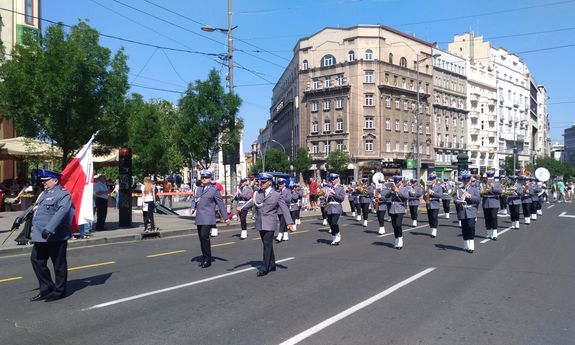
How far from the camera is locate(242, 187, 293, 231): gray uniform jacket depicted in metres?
9.70

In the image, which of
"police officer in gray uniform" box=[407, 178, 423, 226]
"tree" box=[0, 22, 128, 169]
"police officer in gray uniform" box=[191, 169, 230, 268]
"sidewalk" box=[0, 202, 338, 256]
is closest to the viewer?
"police officer in gray uniform" box=[191, 169, 230, 268]

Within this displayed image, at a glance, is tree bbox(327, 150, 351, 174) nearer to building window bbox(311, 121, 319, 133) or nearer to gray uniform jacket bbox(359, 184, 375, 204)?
building window bbox(311, 121, 319, 133)

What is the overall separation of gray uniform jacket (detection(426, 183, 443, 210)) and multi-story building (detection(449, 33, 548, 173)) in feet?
218

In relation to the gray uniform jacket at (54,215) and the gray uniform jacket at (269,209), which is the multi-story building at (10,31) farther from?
the gray uniform jacket at (54,215)

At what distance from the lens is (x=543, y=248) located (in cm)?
1336

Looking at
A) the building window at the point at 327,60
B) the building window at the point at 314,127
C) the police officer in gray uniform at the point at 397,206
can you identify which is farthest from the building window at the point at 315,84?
the police officer in gray uniform at the point at 397,206

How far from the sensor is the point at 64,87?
595 inches

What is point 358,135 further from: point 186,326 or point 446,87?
point 186,326

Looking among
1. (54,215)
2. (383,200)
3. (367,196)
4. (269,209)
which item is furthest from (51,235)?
(367,196)

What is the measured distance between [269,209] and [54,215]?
3889mm

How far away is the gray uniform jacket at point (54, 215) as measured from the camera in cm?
731

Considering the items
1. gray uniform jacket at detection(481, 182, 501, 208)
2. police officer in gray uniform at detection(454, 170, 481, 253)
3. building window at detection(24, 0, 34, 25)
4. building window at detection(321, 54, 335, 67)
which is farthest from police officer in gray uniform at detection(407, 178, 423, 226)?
building window at detection(321, 54, 335, 67)

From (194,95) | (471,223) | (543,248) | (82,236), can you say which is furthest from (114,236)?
(543,248)

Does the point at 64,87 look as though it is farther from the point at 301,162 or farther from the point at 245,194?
the point at 301,162
